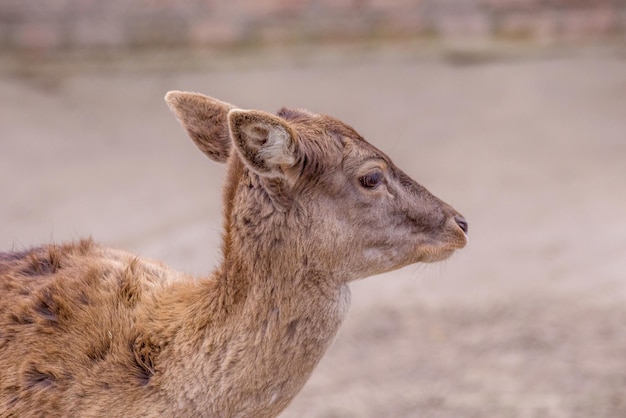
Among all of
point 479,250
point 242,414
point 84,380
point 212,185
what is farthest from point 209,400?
point 212,185

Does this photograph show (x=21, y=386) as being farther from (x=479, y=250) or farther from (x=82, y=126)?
(x=82, y=126)

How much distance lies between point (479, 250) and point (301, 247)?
13.5ft

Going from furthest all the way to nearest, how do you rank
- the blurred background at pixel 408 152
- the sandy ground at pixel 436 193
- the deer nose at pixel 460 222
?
the blurred background at pixel 408 152 → the sandy ground at pixel 436 193 → the deer nose at pixel 460 222

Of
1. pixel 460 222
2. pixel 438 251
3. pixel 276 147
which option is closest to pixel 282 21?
pixel 460 222

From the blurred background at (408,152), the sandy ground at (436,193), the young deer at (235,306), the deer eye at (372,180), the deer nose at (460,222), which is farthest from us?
the blurred background at (408,152)

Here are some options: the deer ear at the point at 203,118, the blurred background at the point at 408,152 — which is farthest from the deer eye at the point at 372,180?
the blurred background at the point at 408,152

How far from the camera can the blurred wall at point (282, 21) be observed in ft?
34.1

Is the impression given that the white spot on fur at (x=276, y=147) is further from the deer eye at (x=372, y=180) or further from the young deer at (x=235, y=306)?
the deer eye at (x=372, y=180)

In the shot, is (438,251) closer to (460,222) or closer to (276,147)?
(460,222)

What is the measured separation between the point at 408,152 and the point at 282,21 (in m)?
2.50

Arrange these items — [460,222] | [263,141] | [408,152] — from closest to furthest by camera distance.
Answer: [263,141] → [460,222] → [408,152]

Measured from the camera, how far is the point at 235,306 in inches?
139

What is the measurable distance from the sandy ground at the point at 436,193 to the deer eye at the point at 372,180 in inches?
84.5

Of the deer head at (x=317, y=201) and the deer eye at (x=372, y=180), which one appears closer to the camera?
the deer head at (x=317, y=201)
